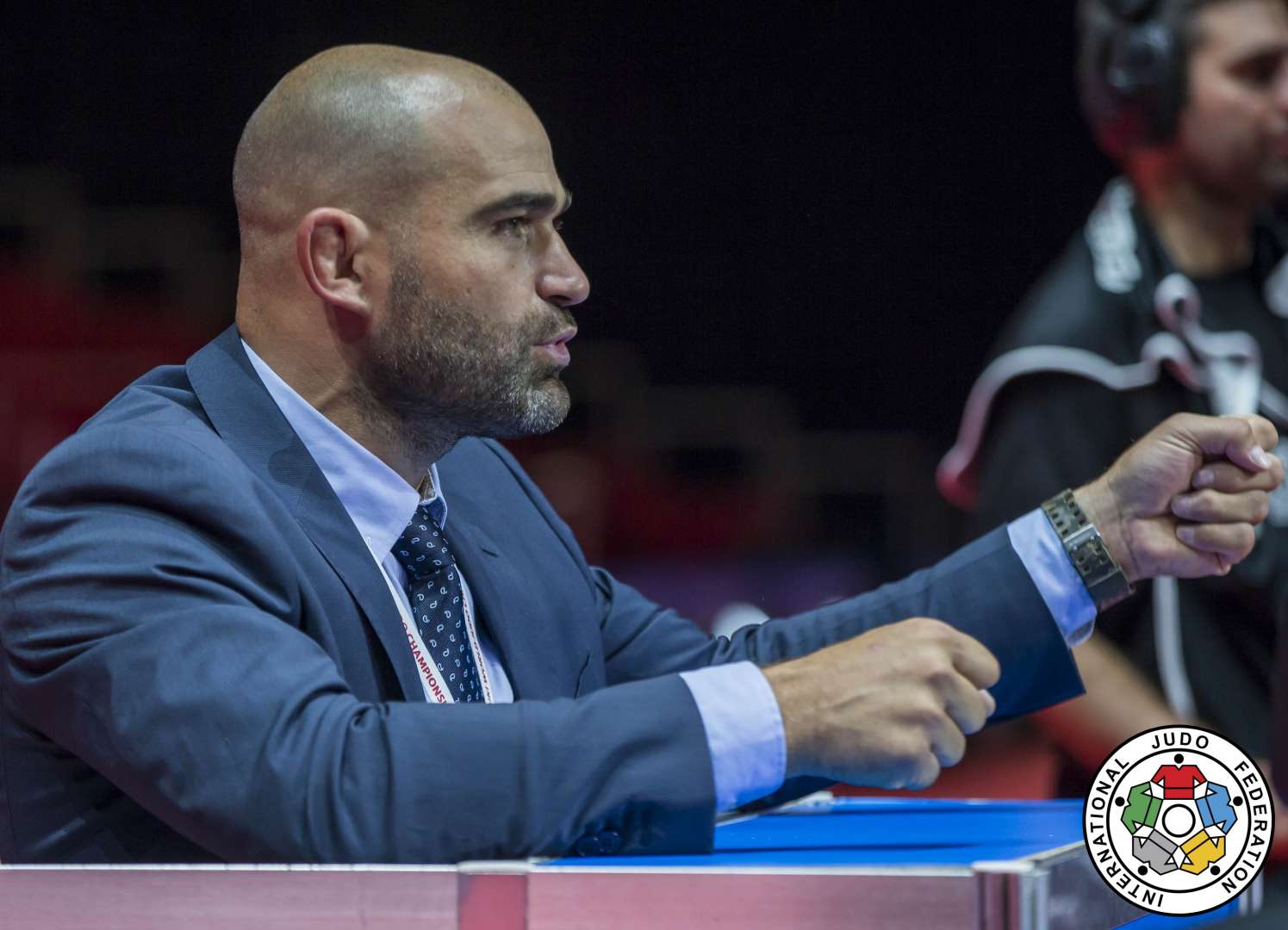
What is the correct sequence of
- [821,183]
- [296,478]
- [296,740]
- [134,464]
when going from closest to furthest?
[296,740]
[134,464]
[296,478]
[821,183]

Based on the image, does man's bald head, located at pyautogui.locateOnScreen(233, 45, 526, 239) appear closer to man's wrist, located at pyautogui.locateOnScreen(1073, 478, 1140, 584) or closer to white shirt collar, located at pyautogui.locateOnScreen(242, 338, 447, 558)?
white shirt collar, located at pyautogui.locateOnScreen(242, 338, 447, 558)

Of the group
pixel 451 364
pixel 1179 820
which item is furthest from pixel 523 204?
pixel 1179 820

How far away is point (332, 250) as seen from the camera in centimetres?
127

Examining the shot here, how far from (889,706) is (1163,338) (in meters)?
1.08

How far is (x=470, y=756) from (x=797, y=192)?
4.25 metres

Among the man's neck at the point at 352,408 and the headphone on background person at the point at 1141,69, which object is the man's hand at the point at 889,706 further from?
the headphone on background person at the point at 1141,69

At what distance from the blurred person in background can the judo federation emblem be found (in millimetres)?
843

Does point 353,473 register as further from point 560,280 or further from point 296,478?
point 560,280

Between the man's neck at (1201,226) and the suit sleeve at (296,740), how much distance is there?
49.2 inches

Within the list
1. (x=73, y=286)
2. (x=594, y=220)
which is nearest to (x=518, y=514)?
(x=73, y=286)

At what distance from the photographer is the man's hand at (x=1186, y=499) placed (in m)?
1.24

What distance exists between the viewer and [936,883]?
68 centimetres

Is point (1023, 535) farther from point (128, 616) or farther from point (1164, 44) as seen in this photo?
point (1164, 44)

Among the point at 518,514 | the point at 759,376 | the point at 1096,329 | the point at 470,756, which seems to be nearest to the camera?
the point at 470,756
